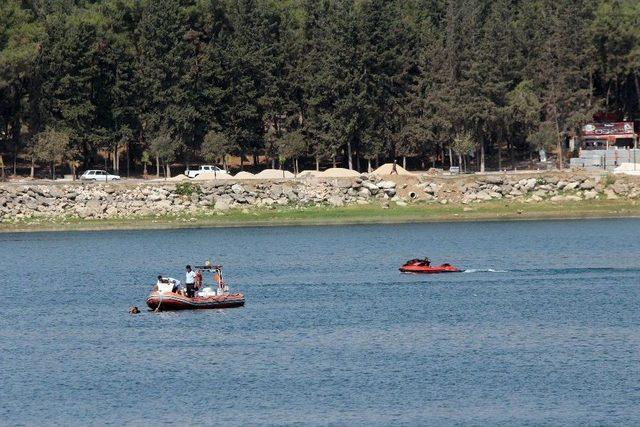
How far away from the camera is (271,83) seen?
453 feet

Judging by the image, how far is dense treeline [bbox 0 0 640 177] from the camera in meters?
134

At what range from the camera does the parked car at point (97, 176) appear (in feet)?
420

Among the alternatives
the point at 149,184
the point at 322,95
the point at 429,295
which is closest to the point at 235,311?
the point at 429,295

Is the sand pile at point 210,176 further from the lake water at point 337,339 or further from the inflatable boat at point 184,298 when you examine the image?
the inflatable boat at point 184,298

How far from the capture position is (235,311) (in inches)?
2461

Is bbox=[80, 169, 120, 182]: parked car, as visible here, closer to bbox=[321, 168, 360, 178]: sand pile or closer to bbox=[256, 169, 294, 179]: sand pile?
bbox=[256, 169, 294, 179]: sand pile

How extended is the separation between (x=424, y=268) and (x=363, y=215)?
1441 inches

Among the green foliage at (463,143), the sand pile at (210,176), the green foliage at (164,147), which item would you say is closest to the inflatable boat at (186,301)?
the sand pile at (210,176)

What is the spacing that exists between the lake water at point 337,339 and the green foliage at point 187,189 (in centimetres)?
2449

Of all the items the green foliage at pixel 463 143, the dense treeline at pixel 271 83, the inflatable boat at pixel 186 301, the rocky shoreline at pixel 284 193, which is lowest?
the inflatable boat at pixel 186 301

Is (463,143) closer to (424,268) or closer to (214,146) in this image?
(214,146)

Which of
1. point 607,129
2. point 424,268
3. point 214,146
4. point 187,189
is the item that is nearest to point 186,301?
point 424,268

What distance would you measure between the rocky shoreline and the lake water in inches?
891

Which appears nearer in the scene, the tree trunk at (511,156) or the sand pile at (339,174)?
the sand pile at (339,174)
